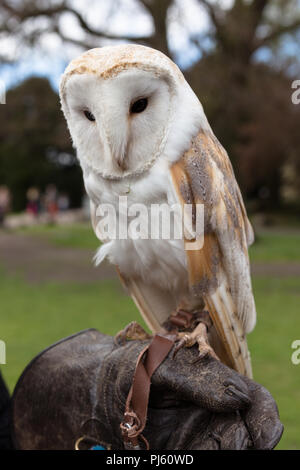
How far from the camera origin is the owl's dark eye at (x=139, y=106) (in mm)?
1436

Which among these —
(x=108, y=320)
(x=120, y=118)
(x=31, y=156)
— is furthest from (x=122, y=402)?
(x=31, y=156)

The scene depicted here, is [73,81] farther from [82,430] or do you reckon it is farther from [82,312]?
[82,312]

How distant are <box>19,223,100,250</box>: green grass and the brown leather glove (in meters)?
9.70

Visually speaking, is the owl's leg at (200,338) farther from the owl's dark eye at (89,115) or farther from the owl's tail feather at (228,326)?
the owl's dark eye at (89,115)

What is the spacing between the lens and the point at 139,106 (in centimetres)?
144

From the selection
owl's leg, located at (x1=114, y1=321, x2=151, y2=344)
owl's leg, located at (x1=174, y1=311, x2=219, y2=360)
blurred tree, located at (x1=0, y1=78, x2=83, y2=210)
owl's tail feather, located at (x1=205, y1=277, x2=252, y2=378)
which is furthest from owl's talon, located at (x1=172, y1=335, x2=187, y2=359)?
blurred tree, located at (x1=0, y1=78, x2=83, y2=210)

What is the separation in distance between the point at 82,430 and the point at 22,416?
24cm

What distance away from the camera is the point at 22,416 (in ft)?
5.95

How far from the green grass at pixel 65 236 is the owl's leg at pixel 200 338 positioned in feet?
32.3

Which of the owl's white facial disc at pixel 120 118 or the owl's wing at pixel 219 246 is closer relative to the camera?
the owl's white facial disc at pixel 120 118

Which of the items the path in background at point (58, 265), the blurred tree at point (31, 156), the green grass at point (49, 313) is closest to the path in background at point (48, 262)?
the path in background at point (58, 265)

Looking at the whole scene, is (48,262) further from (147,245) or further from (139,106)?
(139,106)

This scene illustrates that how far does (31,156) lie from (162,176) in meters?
23.6
